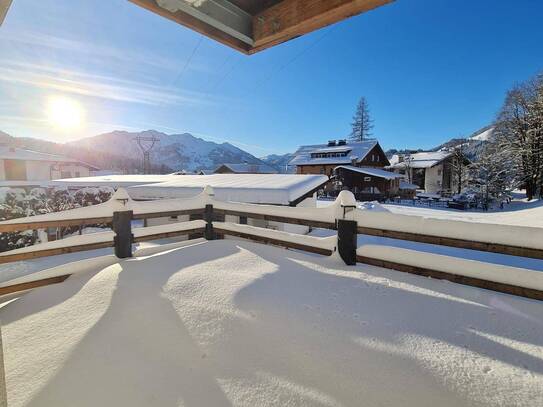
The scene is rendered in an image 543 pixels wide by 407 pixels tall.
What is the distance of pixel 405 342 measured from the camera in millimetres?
1930

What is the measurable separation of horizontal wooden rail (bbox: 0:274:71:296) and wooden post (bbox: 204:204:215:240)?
84.6 inches

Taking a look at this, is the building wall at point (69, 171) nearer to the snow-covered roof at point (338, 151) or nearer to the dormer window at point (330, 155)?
the snow-covered roof at point (338, 151)

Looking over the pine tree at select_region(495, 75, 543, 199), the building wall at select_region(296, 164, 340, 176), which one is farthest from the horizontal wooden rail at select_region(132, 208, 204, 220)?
the pine tree at select_region(495, 75, 543, 199)

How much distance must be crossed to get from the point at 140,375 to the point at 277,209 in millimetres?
2918

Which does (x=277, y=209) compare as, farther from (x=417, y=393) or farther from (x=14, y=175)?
(x=14, y=175)

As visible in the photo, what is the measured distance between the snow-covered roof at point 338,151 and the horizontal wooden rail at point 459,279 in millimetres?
31873

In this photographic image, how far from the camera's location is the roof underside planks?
1.90 meters

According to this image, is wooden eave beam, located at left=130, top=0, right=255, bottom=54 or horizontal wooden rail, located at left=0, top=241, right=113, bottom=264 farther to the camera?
horizontal wooden rail, located at left=0, top=241, right=113, bottom=264

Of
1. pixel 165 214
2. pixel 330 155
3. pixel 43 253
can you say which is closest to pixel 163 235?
pixel 165 214

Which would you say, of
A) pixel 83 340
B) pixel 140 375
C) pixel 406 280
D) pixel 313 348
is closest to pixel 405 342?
pixel 313 348

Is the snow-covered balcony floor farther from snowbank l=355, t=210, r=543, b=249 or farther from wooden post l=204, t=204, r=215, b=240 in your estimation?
wooden post l=204, t=204, r=215, b=240

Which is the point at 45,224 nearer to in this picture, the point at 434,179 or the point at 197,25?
the point at 197,25

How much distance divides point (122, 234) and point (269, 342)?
9.84 ft

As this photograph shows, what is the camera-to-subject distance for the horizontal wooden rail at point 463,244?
8.34ft
